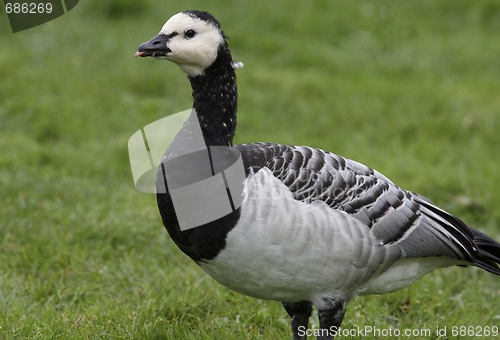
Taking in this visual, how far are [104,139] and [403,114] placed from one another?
135 inches

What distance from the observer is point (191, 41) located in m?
3.39

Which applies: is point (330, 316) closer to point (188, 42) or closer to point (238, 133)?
point (188, 42)

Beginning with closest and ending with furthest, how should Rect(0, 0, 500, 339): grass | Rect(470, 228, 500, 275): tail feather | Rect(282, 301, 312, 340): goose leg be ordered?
1. Rect(282, 301, 312, 340): goose leg
2. Rect(470, 228, 500, 275): tail feather
3. Rect(0, 0, 500, 339): grass

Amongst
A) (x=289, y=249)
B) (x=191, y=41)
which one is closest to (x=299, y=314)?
(x=289, y=249)

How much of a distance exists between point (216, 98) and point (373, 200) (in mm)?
1044

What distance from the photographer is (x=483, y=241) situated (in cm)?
403

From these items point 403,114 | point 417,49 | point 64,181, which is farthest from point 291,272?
point 417,49

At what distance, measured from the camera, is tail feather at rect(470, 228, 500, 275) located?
401 cm

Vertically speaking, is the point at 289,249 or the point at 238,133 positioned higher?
the point at 289,249

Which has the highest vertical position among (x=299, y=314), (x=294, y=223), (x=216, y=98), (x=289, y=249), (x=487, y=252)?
(x=216, y=98)

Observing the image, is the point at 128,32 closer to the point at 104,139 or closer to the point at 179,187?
the point at 104,139

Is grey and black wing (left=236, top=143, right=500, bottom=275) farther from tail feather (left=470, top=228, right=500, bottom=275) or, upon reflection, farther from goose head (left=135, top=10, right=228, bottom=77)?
goose head (left=135, top=10, right=228, bottom=77)

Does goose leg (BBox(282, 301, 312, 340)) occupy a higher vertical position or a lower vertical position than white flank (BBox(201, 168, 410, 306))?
lower

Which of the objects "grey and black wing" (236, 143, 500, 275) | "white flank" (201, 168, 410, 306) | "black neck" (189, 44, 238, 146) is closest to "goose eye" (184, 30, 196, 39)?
"black neck" (189, 44, 238, 146)
